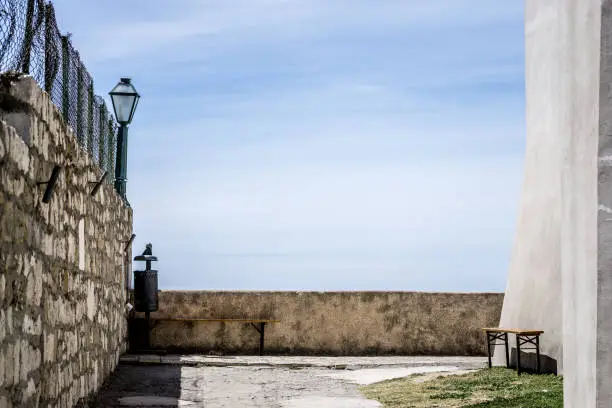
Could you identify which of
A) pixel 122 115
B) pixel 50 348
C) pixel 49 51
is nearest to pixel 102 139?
pixel 122 115

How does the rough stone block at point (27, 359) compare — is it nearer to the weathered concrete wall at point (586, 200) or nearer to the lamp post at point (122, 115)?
the weathered concrete wall at point (586, 200)

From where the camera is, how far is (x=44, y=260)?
5.46m

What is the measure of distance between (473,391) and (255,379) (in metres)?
2.62

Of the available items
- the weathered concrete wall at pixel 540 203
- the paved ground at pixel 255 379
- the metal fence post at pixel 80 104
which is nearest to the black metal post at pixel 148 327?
the paved ground at pixel 255 379

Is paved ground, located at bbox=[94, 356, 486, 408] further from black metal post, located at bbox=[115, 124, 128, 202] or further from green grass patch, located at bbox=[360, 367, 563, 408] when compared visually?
black metal post, located at bbox=[115, 124, 128, 202]

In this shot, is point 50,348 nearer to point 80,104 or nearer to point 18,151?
point 18,151

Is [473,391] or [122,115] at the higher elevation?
[122,115]

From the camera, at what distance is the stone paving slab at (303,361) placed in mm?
11898

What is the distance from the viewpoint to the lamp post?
11683 millimetres

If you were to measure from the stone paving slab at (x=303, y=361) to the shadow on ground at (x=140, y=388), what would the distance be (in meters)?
0.58

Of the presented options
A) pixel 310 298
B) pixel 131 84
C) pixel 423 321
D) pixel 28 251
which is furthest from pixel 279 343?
pixel 28 251

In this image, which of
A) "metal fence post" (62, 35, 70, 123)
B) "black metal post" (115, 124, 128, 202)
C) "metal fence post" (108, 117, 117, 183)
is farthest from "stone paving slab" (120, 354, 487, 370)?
"metal fence post" (62, 35, 70, 123)

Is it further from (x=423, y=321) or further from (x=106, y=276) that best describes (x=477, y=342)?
(x=106, y=276)

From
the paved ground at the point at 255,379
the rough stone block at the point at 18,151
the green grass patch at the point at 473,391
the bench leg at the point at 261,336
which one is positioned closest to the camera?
the rough stone block at the point at 18,151
